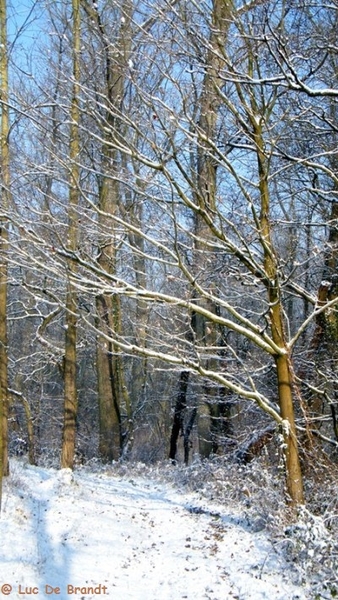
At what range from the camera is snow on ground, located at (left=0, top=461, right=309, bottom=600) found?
5180mm

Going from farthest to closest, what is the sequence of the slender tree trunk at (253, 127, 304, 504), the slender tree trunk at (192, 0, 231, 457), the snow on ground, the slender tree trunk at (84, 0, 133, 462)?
the slender tree trunk at (84, 0, 133, 462), the slender tree trunk at (253, 127, 304, 504), the slender tree trunk at (192, 0, 231, 457), the snow on ground

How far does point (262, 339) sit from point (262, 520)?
260 cm

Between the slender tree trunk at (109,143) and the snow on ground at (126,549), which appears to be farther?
the slender tree trunk at (109,143)

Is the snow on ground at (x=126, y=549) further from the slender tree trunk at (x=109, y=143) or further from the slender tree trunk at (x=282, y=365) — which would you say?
the slender tree trunk at (x=109, y=143)

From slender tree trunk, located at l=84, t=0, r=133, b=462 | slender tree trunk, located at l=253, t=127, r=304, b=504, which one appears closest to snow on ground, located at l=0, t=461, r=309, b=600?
slender tree trunk, located at l=253, t=127, r=304, b=504

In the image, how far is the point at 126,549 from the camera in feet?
21.4

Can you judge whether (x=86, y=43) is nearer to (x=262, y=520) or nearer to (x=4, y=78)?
(x=4, y=78)

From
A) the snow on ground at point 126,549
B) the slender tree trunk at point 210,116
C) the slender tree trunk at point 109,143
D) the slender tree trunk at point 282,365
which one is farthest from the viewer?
the slender tree trunk at point 109,143

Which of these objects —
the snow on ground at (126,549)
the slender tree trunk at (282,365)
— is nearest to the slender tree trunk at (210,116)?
the slender tree trunk at (282,365)

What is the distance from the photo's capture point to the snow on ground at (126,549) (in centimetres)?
518

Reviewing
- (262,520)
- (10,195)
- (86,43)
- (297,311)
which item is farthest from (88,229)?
(297,311)

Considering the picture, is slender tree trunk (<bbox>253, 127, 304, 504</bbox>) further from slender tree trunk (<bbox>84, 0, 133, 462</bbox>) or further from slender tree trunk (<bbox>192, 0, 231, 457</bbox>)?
slender tree trunk (<bbox>84, 0, 133, 462</bbox>)

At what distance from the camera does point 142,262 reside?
8.18 meters

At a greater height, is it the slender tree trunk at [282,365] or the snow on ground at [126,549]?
the slender tree trunk at [282,365]
